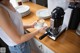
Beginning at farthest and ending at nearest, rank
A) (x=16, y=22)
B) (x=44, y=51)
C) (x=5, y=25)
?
(x=44, y=51)
(x=16, y=22)
(x=5, y=25)

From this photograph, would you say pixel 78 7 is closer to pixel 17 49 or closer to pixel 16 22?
pixel 16 22

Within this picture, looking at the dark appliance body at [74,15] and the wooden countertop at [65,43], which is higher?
the dark appliance body at [74,15]

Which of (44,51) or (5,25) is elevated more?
(5,25)

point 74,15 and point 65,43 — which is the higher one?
point 74,15

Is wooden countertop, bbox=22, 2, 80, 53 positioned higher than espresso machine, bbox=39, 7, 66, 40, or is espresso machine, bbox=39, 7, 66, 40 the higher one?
espresso machine, bbox=39, 7, 66, 40

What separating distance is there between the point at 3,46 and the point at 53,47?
1027 millimetres

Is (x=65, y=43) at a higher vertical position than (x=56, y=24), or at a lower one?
lower

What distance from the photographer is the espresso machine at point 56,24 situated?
0.81 m

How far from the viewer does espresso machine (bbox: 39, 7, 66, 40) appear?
2.65 feet

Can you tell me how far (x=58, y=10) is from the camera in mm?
808

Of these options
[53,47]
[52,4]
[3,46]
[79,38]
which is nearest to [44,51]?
[53,47]

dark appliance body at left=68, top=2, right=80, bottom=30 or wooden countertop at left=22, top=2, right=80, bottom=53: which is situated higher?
dark appliance body at left=68, top=2, right=80, bottom=30

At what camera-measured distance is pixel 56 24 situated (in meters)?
0.85

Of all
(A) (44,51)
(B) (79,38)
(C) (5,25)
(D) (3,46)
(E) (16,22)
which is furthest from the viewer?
(D) (3,46)
